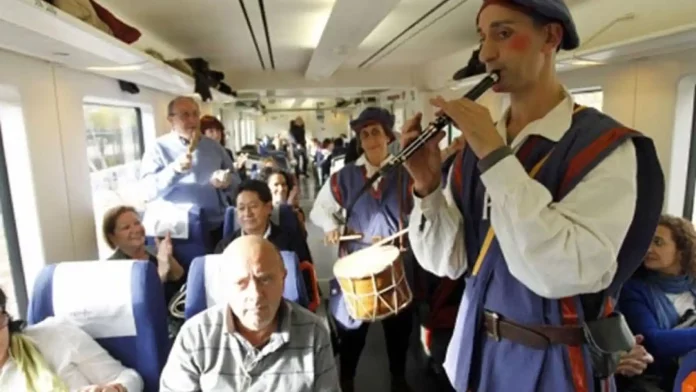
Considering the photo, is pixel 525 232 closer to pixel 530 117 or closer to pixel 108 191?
pixel 530 117

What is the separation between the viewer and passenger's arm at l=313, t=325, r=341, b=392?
1.61 m

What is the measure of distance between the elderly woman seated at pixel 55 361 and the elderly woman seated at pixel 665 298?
199 cm

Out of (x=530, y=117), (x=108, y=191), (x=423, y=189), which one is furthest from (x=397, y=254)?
(x=108, y=191)

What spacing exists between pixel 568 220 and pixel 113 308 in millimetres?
1649

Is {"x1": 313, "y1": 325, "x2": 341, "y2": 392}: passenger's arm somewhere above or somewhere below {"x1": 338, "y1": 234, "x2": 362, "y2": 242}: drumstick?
below

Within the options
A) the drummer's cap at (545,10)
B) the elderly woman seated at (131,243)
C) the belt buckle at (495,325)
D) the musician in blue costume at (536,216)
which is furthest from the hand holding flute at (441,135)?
the elderly woman seated at (131,243)

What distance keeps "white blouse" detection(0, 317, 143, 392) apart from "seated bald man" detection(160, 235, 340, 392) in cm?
34

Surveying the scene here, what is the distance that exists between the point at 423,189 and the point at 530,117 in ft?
0.97

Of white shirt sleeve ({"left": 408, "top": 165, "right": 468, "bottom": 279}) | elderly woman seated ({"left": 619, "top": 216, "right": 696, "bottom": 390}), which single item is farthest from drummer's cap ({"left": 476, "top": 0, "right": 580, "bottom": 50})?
elderly woman seated ({"left": 619, "top": 216, "right": 696, "bottom": 390})

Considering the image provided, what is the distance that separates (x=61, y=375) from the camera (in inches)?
68.8

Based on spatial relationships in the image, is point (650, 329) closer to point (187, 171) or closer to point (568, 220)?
point (568, 220)

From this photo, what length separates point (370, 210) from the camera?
2717 millimetres

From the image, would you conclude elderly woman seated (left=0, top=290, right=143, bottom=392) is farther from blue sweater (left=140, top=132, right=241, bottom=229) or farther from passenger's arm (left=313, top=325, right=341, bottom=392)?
blue sweater (left=140, top=132, right=241, bottom=229)

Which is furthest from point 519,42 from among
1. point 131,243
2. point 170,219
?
point 170,219
